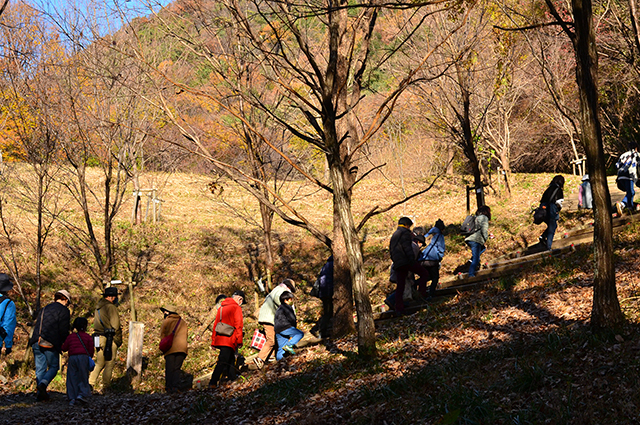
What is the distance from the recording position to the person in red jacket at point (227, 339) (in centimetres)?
920

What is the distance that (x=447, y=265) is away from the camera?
15180 millimetres

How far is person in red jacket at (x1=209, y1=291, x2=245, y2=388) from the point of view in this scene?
920 cm

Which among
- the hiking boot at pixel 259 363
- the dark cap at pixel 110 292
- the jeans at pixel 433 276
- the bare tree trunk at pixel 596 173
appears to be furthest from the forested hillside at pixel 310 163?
the dark cap at pixel 110 292

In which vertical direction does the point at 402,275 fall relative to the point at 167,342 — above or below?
above

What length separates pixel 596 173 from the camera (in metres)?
5.94

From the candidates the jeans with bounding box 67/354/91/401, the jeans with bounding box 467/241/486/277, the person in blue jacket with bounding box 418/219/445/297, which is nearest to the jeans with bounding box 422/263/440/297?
the person in blue jacket with bounding box 418/219/445/297

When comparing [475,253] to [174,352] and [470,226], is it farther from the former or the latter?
[174,352]

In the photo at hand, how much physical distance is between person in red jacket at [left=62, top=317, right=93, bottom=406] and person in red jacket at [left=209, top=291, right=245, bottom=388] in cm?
203

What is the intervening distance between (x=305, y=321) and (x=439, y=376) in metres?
6.99

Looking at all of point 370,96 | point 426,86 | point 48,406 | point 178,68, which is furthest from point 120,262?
point 370,96

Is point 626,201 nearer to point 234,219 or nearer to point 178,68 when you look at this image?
point 178,68

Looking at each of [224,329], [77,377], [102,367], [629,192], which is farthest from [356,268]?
[629,192]

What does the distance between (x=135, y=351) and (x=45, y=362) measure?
1687 mm

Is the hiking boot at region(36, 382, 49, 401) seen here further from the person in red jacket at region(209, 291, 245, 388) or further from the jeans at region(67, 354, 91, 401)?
the person in red jacket at region(209, 291, 245, 388)
